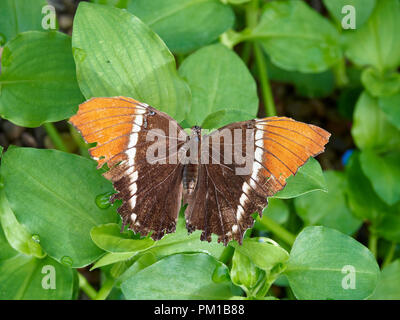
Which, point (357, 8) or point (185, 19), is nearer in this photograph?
point (185, 19)

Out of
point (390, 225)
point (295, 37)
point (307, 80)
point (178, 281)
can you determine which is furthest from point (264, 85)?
point (178, 281)

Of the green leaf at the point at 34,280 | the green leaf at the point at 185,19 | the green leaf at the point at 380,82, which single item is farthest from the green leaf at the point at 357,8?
the green leaf at the point at 34,280

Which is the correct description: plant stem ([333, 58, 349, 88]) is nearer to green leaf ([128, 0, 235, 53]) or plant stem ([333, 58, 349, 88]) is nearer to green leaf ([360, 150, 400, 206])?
green leaf ([360, 150, 400, 206])

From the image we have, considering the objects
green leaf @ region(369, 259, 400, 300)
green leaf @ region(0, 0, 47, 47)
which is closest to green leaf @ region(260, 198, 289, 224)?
green leaf @ region(369, 259, 400, 300)

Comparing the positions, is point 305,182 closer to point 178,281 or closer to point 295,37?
point 178,281

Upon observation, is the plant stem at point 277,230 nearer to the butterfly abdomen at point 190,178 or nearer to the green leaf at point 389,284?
the green leaf at point 389,284

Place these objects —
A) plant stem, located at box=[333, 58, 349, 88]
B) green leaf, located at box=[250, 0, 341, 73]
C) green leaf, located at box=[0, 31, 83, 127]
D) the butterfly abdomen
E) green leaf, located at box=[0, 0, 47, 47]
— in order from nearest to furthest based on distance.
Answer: the butterfly abdomen → green leaf, located at box=[0, 31, 83, 127] → green leaf, located at box=[0, 0, 47, 47] → green leaf, located at box=[250, 0, 341, 73] → plant stem, located at box=[333, 58, 349, 88]
